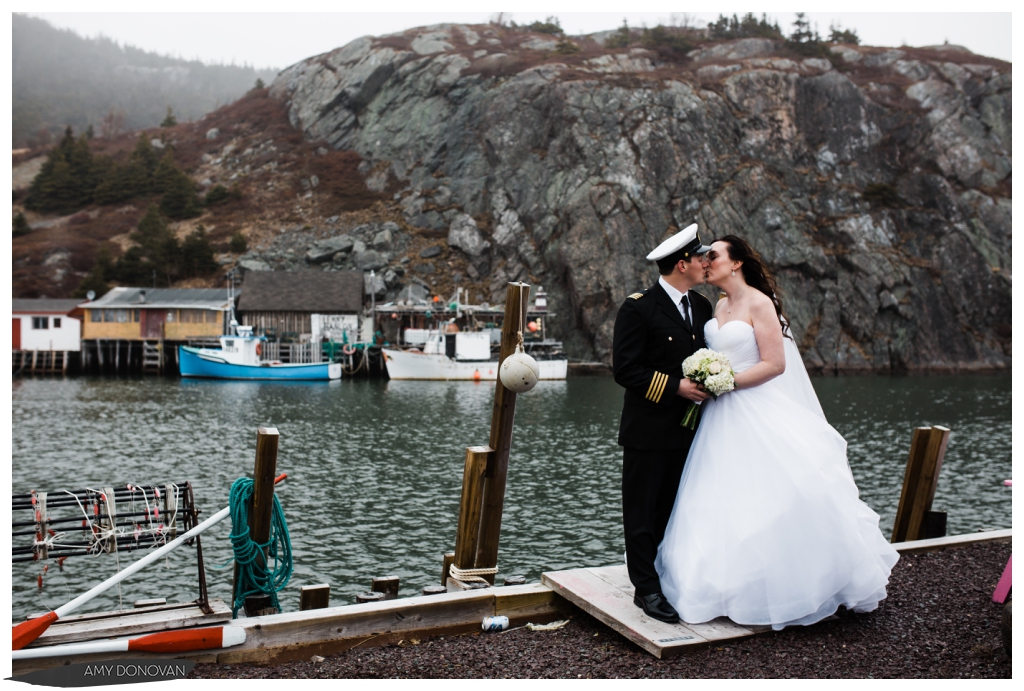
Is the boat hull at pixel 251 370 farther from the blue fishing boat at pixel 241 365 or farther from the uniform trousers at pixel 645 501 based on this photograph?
the uniform trousers at pixel 645 501

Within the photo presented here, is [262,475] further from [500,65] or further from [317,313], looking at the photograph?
[500,65]

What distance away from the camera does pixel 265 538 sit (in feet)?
20.3

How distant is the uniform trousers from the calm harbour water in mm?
5925

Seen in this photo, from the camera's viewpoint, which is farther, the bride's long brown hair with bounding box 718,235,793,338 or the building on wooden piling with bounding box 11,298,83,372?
the building on wooden piling with bounding box 11,298,83,372

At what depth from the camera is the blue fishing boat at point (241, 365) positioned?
1895 inches

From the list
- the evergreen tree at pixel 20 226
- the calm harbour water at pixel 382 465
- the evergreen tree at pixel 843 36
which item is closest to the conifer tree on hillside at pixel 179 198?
the evergreen tree at pixel 20 226

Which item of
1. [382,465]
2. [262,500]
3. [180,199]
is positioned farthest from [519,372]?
[180,199]

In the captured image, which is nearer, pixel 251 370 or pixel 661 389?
pixel 661 389

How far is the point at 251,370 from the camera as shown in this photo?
48.5 meters

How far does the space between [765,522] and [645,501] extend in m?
0.78

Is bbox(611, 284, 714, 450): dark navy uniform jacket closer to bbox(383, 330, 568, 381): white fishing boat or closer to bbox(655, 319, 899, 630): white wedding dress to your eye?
bbox(655, 319, 899, 630): white wedding dress

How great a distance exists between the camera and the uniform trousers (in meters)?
5.09

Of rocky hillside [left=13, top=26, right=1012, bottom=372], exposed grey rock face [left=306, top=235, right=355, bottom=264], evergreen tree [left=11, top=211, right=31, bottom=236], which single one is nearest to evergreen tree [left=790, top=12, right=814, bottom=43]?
rocky hillside [left=13, top=26, right=1012, bottom=372]

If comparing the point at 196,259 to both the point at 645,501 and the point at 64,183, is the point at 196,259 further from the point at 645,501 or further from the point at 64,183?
the point at 645,501
